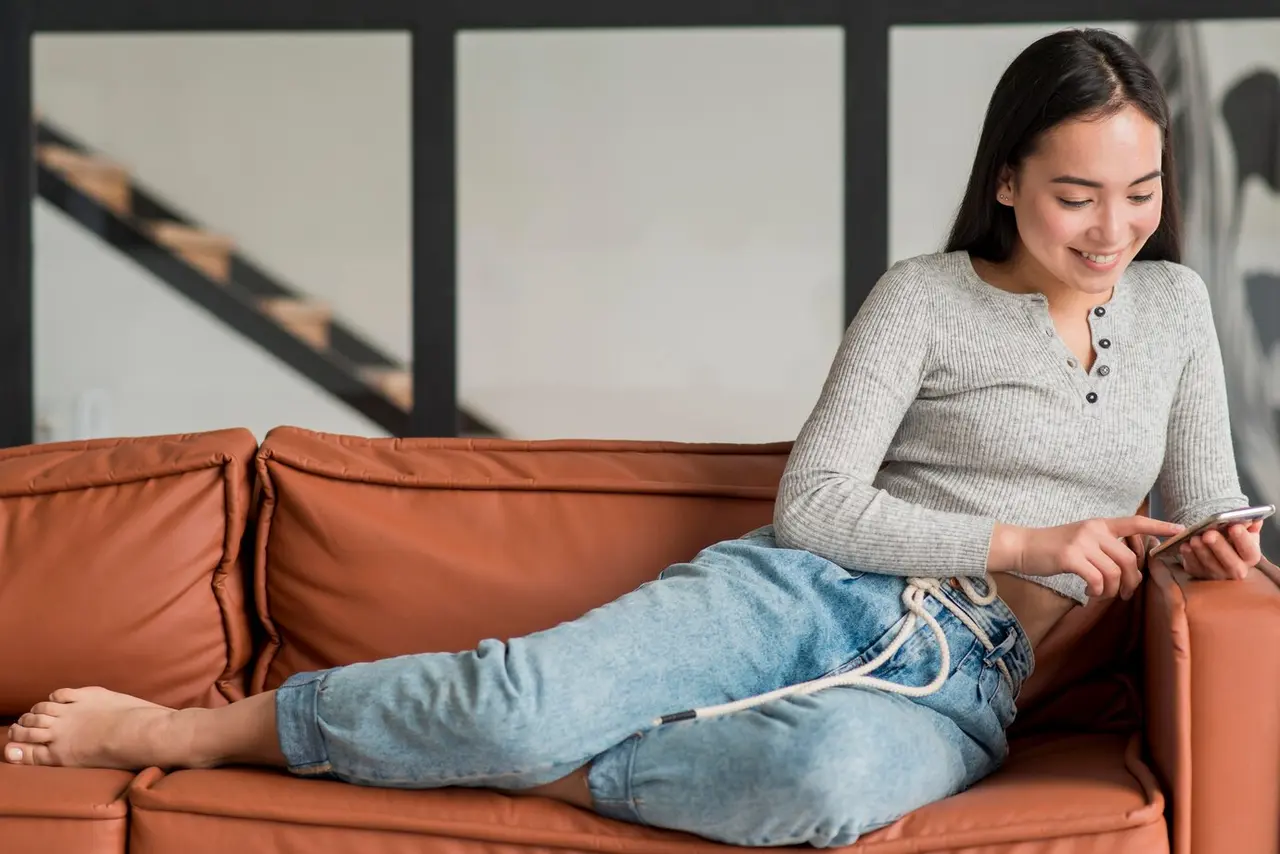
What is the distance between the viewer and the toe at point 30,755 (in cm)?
165

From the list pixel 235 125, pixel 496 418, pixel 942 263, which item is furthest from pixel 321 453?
pixel 235 125

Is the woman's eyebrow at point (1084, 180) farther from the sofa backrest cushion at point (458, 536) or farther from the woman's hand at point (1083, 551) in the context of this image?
the sofa backrest cushion at point (458, 536)

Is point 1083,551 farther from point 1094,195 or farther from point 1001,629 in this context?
point 1094,195

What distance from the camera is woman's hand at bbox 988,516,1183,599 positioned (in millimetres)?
1544

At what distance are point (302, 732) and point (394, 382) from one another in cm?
238

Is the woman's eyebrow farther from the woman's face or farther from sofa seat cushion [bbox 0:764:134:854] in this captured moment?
sofa seat cushion [bbox 0:764:134:854]

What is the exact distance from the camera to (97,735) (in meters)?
1.64

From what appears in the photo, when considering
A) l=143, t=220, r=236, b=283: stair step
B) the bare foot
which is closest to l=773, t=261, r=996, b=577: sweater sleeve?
the bare foot

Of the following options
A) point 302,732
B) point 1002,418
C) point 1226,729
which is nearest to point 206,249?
point 302,732

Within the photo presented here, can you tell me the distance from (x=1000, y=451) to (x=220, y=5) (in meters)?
2.88

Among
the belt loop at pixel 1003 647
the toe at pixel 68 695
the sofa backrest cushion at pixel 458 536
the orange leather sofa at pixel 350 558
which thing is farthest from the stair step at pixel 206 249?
the belt loop at pixel 1003 647

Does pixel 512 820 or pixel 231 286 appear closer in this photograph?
pixel 512 820

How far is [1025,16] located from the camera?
3.73m

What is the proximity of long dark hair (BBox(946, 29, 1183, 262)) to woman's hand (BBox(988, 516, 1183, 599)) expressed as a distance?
46 centimetres
